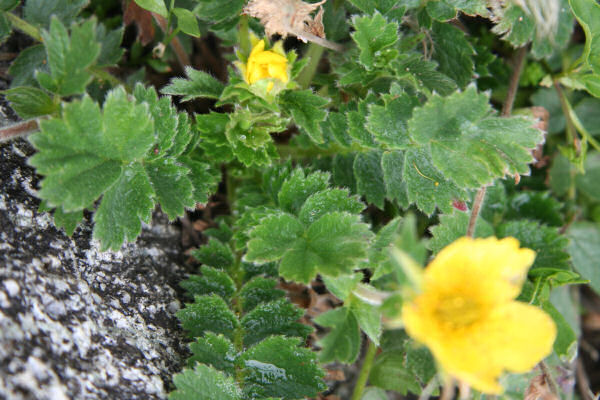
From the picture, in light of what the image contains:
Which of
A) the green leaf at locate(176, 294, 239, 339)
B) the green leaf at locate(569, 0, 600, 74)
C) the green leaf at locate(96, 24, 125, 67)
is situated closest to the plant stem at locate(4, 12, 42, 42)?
the green leaf at locate(96, 24, 125, 67)

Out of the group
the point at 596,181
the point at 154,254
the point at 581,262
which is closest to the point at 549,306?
the point at 581,262

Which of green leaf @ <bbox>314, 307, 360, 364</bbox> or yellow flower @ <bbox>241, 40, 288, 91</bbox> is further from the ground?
yellow flower @ <bbox>241, 40, 288, 91</bbox>

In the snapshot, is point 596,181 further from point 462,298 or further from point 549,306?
point 462,298

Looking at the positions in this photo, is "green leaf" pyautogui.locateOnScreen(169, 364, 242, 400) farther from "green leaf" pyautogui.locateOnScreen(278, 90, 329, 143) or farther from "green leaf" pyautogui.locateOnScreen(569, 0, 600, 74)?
"green leaf" pyautogui.locateOnScreen(569, 0, 600, 74)

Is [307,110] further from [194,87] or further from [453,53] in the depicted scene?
[453,53]

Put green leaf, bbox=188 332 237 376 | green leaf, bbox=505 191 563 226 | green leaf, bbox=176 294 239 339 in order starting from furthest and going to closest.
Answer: green leaf, bbox=505 191 563 226, green leaf, bbox=176 294 239 339, green leaf, bbox=188 332 237 376
